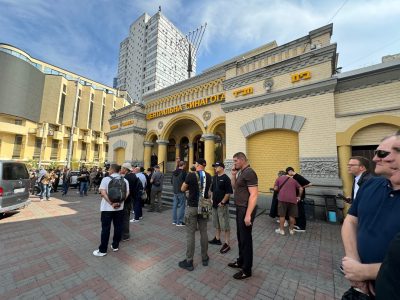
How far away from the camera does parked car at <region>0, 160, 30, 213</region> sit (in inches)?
230

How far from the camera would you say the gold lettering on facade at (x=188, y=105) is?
35.3 feet

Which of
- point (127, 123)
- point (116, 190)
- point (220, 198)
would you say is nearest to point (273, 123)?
point (220, 198)

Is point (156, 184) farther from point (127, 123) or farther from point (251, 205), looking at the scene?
point (127, 123)

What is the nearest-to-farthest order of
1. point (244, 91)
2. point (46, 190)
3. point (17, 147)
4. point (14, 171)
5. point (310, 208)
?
point (14, 171) → point (310, 208) → point (244, 91) → point (46, 190) → point (17, 147)

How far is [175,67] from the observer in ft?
212

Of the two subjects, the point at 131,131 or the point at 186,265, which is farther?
the point at 131,131

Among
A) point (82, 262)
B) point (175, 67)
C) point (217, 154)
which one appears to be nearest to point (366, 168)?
point (82, 262)

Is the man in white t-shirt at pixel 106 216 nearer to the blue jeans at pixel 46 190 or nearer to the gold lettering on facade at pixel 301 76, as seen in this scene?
the gold lettering on facade at pixel 301 76

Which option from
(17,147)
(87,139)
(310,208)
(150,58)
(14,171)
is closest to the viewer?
(14,171)

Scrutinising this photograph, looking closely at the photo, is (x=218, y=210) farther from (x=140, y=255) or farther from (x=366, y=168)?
(x=366, y=168)

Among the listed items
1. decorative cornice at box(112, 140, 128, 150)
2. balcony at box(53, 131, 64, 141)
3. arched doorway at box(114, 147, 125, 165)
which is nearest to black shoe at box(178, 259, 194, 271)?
decorative cornice at box(112, 140, 128, 150)

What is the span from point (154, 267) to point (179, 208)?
269 centimetres

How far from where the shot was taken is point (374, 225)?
4.42ft

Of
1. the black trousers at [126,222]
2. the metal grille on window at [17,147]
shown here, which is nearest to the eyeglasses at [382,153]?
the black trousers at [126,222]
